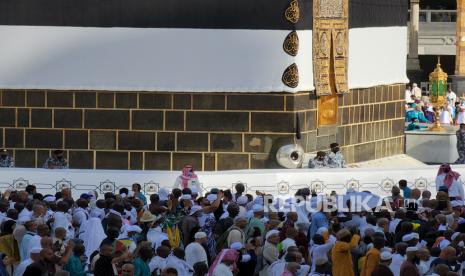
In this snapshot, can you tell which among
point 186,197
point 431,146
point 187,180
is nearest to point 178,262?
point 186,197

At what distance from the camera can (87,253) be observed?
17.9 meters

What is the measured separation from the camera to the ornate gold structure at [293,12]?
1045 inches

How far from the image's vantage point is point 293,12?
26.6 metres

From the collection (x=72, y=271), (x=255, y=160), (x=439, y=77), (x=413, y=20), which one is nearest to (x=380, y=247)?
(x=72, y=271)

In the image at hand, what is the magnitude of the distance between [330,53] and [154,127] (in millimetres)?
3585

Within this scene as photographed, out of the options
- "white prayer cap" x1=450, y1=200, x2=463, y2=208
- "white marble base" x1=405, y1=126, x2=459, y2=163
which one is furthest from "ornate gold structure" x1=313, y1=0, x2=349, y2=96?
"white prayer cap" x1=450, y1=200, x2=463, y2=208

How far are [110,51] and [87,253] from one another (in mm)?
9344

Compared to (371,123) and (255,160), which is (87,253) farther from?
(371,123)

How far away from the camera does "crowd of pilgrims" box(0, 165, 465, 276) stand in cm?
1572

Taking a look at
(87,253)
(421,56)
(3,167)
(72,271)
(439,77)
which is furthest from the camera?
(421,56)

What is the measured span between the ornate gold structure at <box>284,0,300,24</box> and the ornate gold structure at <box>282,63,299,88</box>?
79 centimetres

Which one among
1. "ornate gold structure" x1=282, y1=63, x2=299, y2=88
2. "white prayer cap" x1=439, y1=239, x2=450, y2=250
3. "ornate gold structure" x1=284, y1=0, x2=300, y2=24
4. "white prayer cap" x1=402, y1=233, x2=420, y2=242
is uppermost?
"ornate gold structure" x1=284, y1=0, x2=300, y2=24

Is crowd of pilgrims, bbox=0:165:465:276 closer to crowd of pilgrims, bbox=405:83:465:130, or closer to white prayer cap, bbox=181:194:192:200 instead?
white prayer cap, bbox=181:194:192:200

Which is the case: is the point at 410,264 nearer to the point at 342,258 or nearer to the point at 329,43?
the point at 342,258
